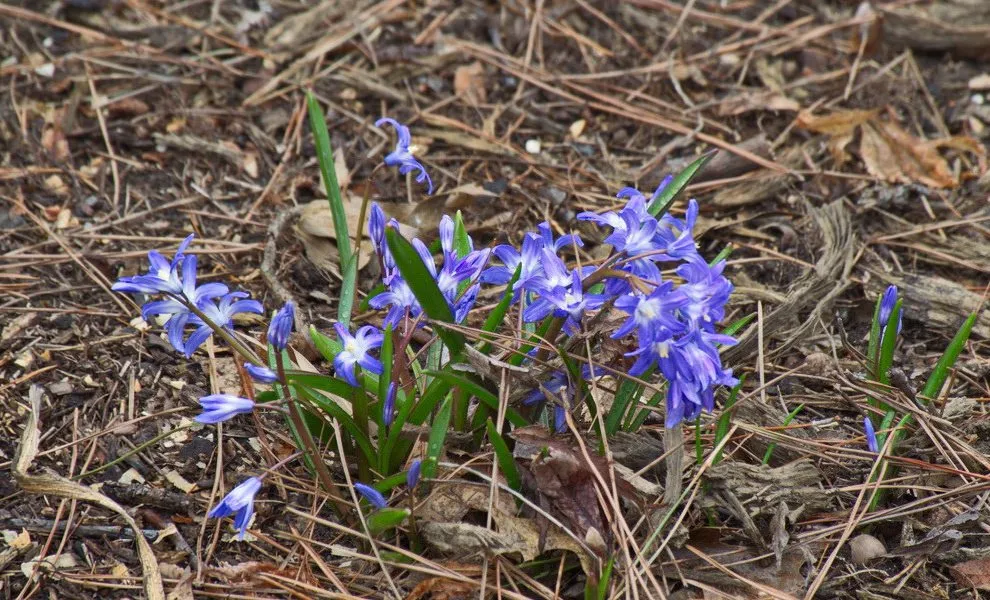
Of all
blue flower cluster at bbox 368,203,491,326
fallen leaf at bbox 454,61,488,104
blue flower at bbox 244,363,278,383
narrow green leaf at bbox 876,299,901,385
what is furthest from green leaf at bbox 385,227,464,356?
fallen leaf at bbox 454,61,488,104

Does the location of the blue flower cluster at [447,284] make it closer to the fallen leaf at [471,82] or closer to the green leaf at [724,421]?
the green leaf at [724,421]

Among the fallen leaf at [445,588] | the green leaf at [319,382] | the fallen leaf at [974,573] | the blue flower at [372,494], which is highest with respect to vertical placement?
the green leaf at [319,382]

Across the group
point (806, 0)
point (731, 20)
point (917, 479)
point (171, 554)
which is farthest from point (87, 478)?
point (806, 0)

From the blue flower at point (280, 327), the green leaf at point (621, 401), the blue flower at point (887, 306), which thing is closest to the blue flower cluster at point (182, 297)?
the blue flower at point (280, 327)

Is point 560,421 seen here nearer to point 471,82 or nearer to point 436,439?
point 436,439

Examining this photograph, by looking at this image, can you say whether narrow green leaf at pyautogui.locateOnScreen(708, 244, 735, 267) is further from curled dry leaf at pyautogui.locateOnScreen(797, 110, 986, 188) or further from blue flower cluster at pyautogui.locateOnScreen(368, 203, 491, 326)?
curled dry leaf at pyautogui.locateOnScreen(797, 110, 986, 188)

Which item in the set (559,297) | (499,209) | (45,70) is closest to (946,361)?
(559,297)

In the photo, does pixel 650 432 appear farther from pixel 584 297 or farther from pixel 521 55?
pixel 521 55
